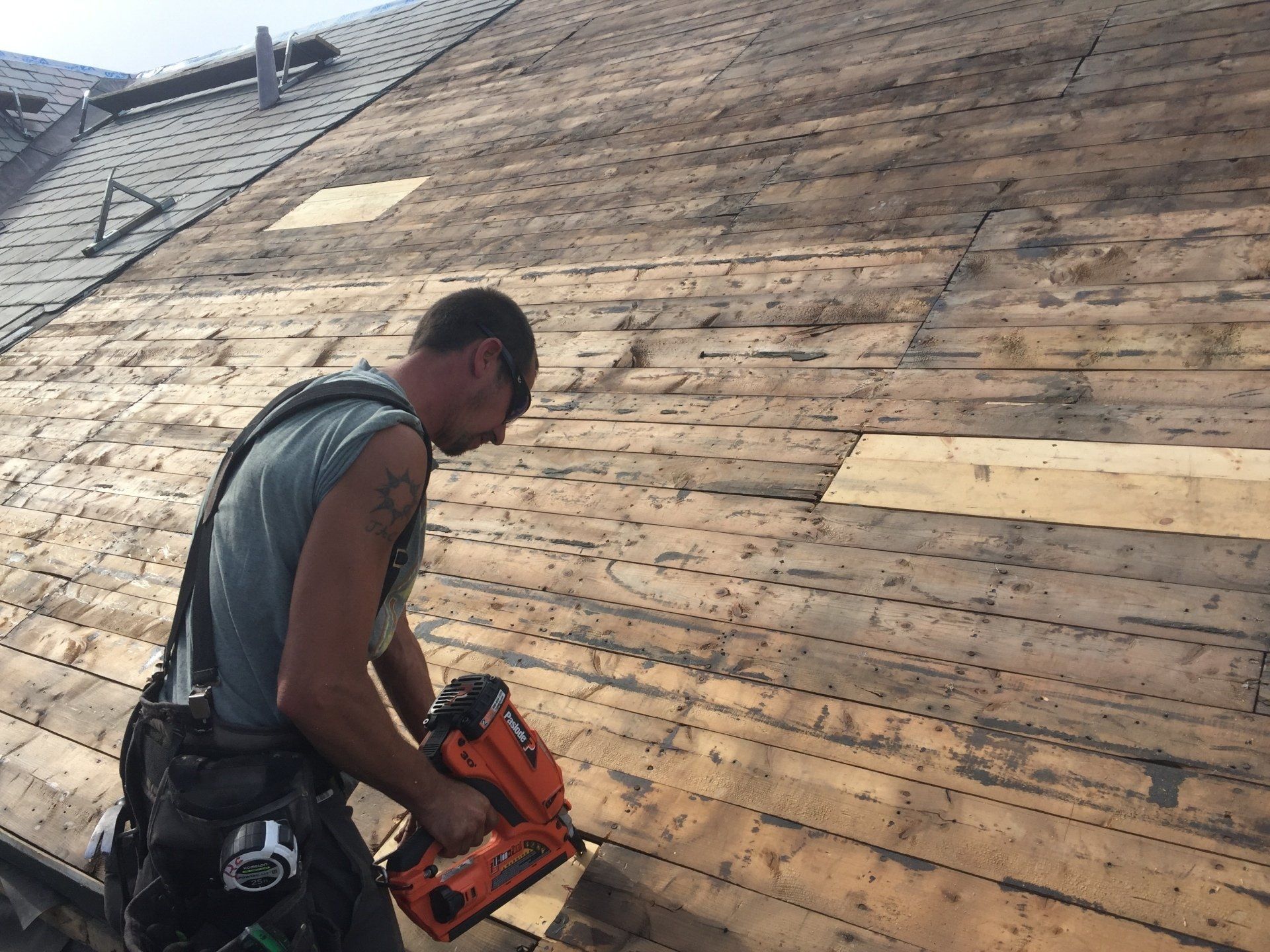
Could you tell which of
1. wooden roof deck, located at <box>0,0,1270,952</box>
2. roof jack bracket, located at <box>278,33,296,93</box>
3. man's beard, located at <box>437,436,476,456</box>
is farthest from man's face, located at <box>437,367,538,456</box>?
roof jack bracket, located at <box>278,33,296,93</box>

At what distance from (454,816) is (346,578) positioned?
0.55m

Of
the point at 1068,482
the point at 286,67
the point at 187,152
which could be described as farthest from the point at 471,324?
the point at 286,67

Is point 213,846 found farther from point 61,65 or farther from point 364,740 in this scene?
point 61,65

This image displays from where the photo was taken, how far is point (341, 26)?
12.3 meters

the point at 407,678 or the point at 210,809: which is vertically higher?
the point at 210,809

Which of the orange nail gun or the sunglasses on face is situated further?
the sunglasses on face

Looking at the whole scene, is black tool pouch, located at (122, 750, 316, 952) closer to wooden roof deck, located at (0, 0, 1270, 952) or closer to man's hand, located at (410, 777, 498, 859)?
man's hand, located at (410, 777, 498, 859)

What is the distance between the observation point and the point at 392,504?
178cm

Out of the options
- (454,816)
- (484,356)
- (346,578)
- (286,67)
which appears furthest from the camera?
(286,67)

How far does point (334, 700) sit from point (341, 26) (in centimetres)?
1255

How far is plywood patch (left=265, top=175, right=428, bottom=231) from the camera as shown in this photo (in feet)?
23.8

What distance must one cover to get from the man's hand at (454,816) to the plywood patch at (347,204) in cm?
585

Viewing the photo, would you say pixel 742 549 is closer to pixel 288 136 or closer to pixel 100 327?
pixel 100 327

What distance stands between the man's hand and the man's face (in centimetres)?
69
